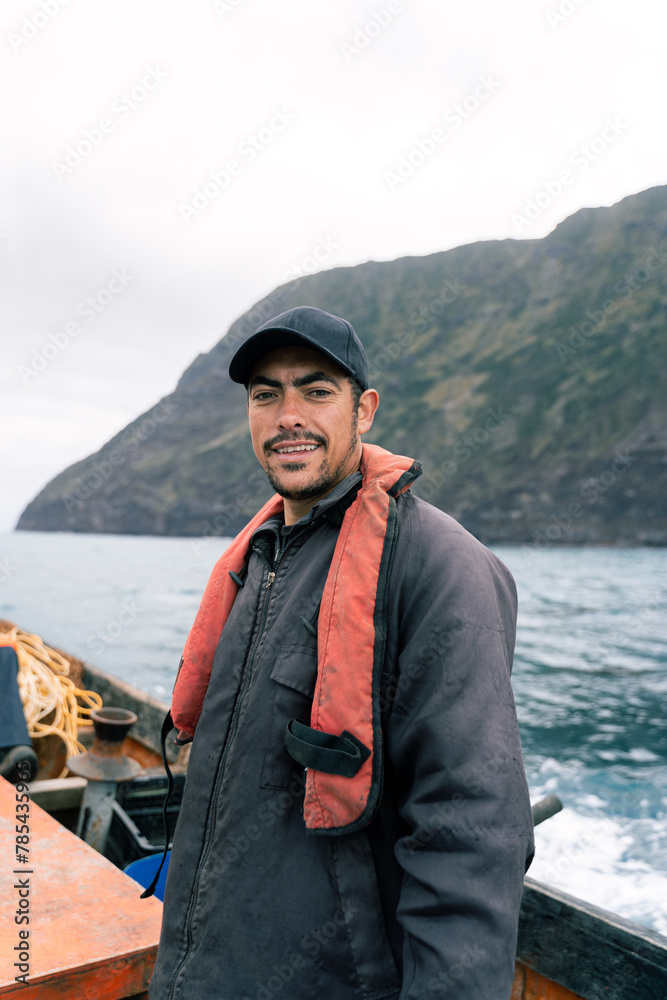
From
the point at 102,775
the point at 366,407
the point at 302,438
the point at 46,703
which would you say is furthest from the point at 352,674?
the point at 46,703

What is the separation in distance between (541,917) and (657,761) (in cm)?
894

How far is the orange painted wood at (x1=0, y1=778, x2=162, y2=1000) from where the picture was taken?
176cm

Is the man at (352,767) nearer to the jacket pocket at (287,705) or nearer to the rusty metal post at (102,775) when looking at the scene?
the jacket pocket at (287,705)

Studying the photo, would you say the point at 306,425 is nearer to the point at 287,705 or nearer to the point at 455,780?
the point at 287,705

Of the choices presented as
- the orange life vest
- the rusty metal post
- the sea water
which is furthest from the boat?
the sea water

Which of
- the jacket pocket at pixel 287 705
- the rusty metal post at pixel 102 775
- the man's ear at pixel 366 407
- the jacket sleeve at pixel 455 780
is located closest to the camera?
the jacket sleeve at pixel 455 780

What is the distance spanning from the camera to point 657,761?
991cm

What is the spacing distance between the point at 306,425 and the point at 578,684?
14.8 metres

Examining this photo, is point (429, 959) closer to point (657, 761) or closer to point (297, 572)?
point (297, 572)

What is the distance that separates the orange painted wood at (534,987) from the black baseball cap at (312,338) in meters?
2.38

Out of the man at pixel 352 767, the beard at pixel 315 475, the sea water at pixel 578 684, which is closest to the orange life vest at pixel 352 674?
the man at pixel 352 767

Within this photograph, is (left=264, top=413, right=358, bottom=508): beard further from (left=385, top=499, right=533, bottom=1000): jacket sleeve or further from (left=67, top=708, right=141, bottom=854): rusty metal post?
(left=67, top=708, right=141, bottom=854): rusty metal post

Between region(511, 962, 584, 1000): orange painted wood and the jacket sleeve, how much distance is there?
5.57ft

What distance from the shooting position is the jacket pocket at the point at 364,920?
123cm
